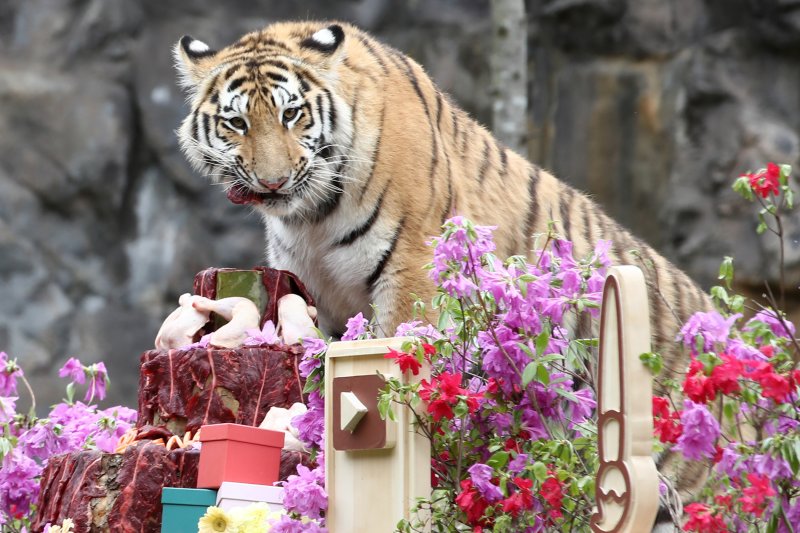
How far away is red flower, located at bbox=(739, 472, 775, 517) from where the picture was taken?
99.3 inches

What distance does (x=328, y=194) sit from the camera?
4.45 meters

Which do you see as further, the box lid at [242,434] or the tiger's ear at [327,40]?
the tiger's ear at [327,40]

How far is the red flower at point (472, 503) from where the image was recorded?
3.01 metres

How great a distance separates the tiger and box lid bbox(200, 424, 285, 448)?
1.02m

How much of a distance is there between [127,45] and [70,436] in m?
6.42

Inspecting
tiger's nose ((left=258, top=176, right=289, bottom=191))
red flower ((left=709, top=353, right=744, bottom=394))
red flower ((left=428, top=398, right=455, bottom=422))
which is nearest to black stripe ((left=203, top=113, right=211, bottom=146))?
tiger's nose ((left=258, top=176, right=289, bottom=191))

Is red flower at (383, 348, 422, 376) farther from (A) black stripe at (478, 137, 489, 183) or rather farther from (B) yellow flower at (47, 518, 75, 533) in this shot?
(A) black stripe at (478, 137, 489, 183)

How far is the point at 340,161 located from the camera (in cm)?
447

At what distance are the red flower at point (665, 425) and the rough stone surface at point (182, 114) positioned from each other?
21.6ft

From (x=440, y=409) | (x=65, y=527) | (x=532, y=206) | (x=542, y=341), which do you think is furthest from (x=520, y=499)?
(x=532, y=206)

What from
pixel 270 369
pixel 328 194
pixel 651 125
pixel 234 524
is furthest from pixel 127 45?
pixel 234 524

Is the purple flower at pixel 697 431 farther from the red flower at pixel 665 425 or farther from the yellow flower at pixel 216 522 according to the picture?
the yellow flower at pixel 216 522

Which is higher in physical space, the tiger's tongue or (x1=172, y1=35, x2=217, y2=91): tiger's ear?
(x1=172, y1=35, x2=217, y2=91): tiger's ear

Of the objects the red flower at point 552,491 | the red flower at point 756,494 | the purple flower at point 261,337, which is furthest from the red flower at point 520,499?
the purple flower at point 261,337
